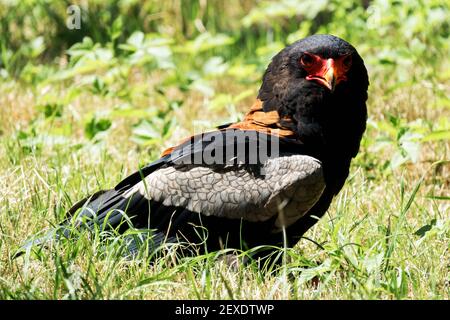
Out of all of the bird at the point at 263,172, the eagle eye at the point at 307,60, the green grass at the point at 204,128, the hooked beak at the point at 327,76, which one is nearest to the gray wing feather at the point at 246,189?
the bird at the point at 263,172

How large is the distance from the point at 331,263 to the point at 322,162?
569 millimetres

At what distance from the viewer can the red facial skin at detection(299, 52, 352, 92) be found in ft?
12.6

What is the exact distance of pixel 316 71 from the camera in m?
3.90

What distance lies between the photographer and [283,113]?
390cm

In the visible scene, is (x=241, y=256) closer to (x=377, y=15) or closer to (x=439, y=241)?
(x=439, y=241)

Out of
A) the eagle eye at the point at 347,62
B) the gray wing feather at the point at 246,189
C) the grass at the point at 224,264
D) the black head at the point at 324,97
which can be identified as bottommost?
the grass at the point at 224,264

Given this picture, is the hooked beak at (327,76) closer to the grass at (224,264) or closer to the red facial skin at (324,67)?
the red facial skin at (324,67)

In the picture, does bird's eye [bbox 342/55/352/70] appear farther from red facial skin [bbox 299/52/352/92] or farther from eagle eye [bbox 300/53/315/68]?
eagle eye [bbox 300/53/315/68]

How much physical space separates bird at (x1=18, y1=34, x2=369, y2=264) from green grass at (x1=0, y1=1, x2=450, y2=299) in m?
0.12

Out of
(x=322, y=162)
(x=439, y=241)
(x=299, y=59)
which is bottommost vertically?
(x=439, y=241)

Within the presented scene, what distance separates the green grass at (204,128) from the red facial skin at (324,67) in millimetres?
610

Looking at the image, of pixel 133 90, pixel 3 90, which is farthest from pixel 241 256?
pixel 3 90

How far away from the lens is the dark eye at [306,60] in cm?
390

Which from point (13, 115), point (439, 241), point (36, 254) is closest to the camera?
point (36, 254)
